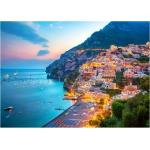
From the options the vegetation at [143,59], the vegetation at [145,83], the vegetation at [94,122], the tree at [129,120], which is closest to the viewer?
the tree at [129,120]

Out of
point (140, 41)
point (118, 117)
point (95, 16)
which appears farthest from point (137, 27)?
point (118, 117)

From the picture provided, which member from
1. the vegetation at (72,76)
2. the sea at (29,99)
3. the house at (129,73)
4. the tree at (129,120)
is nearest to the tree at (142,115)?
the tree at (129,120)

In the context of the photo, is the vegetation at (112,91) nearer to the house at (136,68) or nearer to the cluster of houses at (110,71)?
the cluster of houses at (110,71)

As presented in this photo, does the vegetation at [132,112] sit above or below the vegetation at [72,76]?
below

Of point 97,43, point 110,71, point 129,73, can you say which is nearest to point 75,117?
point 110,71

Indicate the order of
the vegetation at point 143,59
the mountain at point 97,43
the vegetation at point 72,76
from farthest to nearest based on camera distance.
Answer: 1. the vegetation at point 72,76
2. the mountain at point 97,43
3. the vegetation at point 143,59

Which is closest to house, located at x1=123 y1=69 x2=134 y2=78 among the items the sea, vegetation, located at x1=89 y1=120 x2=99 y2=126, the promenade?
the promenade
